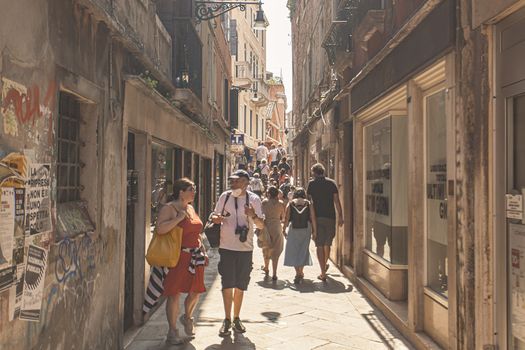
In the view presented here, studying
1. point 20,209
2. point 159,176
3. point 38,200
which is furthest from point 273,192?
point 20,209

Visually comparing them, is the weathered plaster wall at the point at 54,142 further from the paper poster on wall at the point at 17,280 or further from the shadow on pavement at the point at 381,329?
the shadow on pavement at the point at 381,329

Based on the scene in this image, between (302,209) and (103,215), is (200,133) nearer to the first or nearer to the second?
(302,209)

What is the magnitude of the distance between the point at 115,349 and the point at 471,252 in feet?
10.9

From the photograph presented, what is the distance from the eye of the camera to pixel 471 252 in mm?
4340

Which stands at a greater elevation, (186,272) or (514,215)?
(514,215)

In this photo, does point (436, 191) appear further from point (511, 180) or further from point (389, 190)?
point (389, 190)

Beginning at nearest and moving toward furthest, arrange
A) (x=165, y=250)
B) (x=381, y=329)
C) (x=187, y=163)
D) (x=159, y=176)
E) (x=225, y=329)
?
(x=165, y=250), (x=225, y=329), (x=381, y=329), (x=159, y=176), (x=187, y=163)

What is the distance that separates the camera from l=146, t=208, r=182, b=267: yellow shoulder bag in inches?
217

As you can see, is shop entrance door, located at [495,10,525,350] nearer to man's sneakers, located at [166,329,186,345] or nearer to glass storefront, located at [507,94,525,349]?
glass storefront, located at [507,94,525,349]

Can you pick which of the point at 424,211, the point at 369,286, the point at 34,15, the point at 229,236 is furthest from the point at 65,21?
the point at 369,286

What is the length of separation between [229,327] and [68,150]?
108 inches

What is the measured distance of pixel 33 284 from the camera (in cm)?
343

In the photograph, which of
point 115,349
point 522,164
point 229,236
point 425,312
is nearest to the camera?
point 522,164

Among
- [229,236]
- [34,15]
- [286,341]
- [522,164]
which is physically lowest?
[286,341]
